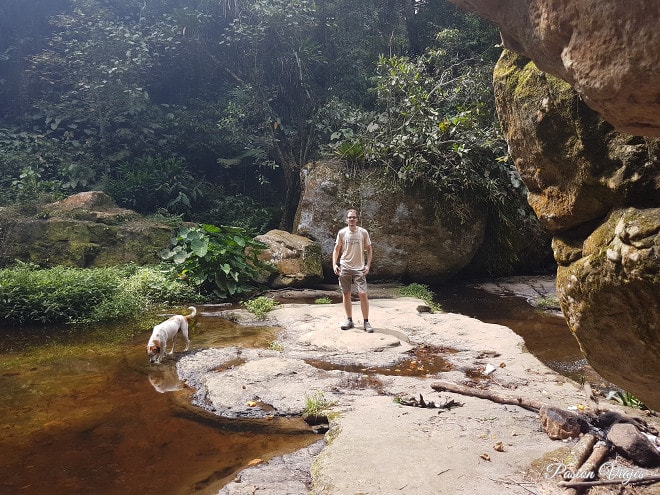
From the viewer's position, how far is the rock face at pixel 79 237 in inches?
417

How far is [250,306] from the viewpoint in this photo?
8.05 m

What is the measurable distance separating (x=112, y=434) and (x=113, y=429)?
0.09m

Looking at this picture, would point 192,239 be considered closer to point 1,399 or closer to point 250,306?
point 250,306

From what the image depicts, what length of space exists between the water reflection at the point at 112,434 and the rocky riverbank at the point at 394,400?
256mm

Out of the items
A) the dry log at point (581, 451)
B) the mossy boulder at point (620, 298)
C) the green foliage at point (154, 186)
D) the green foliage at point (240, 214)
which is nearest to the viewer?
the mossy boulder at point (620, 298)

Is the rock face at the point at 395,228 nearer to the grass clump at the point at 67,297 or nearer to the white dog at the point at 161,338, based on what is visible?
the grass clump at the point at 67,297

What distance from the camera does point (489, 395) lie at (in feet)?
14.0

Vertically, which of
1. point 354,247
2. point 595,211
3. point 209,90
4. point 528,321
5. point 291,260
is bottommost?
point 528,321

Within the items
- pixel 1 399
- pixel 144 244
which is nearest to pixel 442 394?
pixel 1 399

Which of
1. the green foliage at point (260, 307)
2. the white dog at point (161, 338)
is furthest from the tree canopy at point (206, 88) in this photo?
the white dog at point (161, 338)

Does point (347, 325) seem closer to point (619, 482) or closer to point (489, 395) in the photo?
point (489, 395)

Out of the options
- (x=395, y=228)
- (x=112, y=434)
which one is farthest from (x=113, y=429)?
(x=395, y=228)

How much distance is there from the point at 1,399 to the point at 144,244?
22.7 feet

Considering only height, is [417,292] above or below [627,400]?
above
